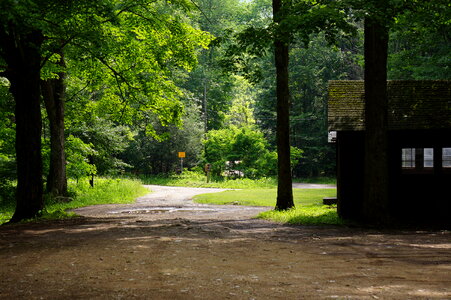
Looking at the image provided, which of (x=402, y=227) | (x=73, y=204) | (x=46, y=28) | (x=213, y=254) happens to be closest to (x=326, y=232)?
(x=402, y=227)

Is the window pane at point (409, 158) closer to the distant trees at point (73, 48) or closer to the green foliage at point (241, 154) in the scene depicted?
the distant trees at point (73, 48)

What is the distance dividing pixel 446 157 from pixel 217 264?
12.8 meters

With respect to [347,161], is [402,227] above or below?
below

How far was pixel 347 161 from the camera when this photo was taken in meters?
16.6

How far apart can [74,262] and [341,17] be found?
9.41 metres

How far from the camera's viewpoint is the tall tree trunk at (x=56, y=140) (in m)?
22.5

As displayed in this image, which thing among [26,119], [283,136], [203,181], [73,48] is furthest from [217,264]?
[203,181]

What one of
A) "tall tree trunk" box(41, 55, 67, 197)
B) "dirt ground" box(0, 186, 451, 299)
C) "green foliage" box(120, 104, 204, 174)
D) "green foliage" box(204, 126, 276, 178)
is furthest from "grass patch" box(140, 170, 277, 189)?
"dirt ground" box(0, 186, 451, 299)

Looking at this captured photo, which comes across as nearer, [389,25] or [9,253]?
[9,253]

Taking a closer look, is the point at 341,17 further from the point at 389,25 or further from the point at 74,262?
the point at 74,262

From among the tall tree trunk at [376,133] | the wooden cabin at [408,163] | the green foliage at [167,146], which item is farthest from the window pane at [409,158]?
the green foliage at [167,146]

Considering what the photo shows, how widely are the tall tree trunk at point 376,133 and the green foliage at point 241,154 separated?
91.2 feet

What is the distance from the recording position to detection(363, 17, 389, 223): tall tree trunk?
14.1 m

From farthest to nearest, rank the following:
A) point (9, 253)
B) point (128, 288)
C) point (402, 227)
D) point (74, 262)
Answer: point (402, 227) → point (9, 253) → point (74, 262) → point (128, 288)
